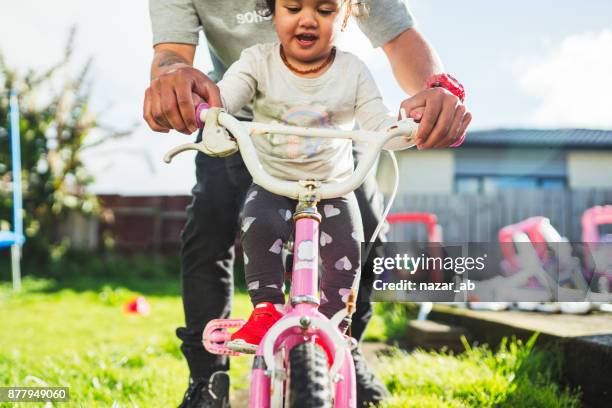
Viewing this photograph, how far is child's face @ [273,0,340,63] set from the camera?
1571 mm

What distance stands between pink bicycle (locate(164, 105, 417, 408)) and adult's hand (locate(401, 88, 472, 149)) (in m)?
0.03

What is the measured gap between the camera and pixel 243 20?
2.11 meters

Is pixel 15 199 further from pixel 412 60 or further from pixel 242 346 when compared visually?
pixel 242 346

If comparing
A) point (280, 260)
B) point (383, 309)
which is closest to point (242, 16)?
point (280, 260)

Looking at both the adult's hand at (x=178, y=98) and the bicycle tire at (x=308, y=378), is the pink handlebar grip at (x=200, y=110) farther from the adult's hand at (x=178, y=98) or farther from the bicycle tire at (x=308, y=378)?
the bicycle tire at (x=308, y=378)

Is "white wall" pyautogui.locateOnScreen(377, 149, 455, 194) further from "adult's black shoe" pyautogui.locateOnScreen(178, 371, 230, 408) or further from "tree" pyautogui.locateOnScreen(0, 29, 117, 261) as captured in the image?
"adult's black shoe" pyautogui.locateOnScreen(178, 371, 230, 408)

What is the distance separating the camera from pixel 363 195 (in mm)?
2084

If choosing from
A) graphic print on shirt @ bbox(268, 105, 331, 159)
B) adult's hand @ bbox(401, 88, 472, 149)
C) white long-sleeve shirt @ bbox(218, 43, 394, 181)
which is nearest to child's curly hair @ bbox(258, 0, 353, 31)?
white long-sleeve shirt @ bbox(218, 43, 394, 181)

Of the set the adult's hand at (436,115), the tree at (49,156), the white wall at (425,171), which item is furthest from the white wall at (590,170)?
the adult's hand at (436,115)

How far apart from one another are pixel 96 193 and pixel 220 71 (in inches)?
374

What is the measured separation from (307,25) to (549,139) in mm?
12358

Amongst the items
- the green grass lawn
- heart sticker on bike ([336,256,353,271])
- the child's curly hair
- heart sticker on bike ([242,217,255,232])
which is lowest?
the green grass lawn

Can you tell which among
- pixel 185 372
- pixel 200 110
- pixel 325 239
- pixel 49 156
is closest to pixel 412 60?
pixel 325 239

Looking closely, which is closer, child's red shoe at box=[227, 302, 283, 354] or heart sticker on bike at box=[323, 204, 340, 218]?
child's red shoe at box=[227, 302, 283, 354]
